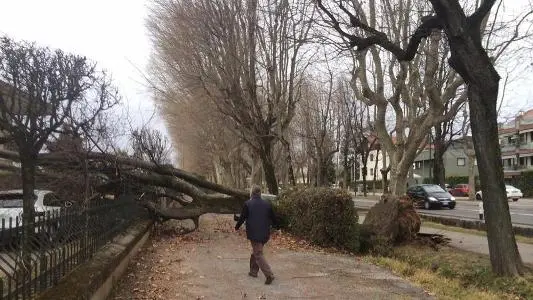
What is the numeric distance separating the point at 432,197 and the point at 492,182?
2828cm

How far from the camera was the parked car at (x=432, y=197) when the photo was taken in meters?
36.6

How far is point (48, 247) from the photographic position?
A: 600 centimetres

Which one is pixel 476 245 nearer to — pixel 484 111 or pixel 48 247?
pixel 484 111

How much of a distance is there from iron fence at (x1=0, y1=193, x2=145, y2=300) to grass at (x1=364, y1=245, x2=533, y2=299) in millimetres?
5039

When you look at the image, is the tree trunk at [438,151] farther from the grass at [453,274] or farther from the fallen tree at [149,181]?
the grass at [453,274]

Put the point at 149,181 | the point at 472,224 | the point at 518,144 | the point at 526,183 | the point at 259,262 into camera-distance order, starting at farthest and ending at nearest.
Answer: the point at 518,144 → the point at 526,183 → the point at 472,224 → the point at 149,181 → the point at 259,262

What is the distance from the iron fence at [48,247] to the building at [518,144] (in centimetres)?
7112

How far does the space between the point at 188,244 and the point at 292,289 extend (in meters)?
6.83

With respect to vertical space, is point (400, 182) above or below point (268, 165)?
below

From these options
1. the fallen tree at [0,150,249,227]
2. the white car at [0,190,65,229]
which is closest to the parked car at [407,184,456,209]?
the fallen tree at [0,150,249,227]

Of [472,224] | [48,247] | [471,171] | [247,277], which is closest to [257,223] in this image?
[247,277]

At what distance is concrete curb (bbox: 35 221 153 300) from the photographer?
5.87 metres

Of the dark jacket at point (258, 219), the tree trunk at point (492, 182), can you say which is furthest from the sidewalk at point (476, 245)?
the dark jacket at point (258, 219)

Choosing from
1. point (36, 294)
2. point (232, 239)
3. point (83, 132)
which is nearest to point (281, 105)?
point (232, 239)
